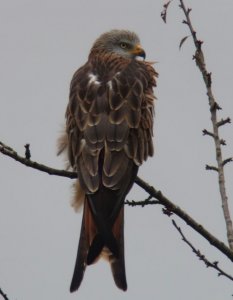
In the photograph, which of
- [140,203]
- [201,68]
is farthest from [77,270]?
[201,68]

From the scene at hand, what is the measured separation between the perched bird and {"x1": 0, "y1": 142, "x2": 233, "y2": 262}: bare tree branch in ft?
0.51

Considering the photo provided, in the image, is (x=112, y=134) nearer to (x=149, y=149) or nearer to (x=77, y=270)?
(x=149, y=149)

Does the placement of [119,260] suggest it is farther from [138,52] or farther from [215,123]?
[138,52]

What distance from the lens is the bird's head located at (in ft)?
29.9

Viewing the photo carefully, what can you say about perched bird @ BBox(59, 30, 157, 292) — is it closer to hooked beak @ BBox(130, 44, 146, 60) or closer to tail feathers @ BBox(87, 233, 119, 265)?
tail feathers @ BBox(87, 233, 119, 265)

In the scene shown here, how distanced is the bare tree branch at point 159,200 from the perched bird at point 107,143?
0.16m

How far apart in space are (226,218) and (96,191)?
141 centimetres

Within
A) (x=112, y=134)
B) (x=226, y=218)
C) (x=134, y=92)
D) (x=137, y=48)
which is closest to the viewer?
(x=226, y=218)

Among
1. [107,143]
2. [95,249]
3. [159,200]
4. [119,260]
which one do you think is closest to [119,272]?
[119,260]

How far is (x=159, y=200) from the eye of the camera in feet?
19.2

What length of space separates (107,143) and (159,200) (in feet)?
2.87

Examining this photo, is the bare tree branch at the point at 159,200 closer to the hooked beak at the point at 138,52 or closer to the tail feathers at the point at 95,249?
the tail feathers at the point at 95,249

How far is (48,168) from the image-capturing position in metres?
6.21

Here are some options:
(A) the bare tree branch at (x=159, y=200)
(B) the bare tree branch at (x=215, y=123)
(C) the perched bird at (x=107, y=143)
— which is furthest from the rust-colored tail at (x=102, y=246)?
(B) the bare tree branch at (x=215, y=123)
